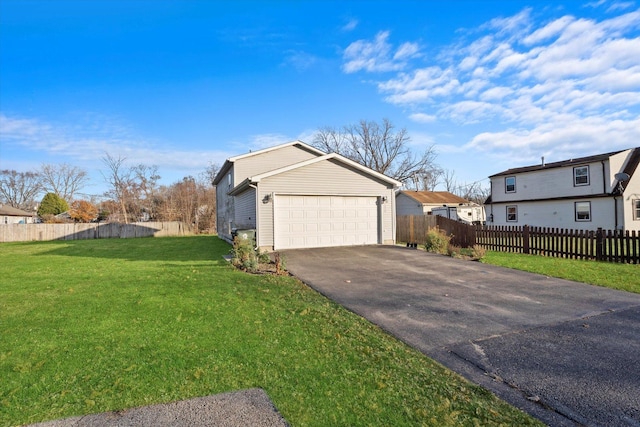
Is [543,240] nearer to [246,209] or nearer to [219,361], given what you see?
[246,209]

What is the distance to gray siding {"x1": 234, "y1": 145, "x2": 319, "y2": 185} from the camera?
1859 cm

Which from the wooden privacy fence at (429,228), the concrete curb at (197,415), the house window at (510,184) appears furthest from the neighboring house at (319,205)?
the house window at (510,184)

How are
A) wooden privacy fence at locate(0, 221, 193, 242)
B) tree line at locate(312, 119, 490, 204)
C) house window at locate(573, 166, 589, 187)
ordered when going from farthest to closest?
tree line at locate(312, 119, 490, 204)
wooden privacy fence at locate(0, 221, 193, 242)
house window at locate(573, 166, 589, 187)

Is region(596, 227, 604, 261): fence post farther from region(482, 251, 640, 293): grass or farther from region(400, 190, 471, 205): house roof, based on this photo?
region(400, 190, 471, 205): house roof

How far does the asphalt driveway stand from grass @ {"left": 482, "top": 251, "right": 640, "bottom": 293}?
72cm

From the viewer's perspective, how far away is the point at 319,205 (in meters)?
13.7

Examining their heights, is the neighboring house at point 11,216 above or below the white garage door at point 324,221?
above

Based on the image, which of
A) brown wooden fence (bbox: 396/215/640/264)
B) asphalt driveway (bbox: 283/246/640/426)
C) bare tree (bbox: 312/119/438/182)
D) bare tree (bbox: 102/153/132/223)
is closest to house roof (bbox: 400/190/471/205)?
bare tree (bbox: 312/119/438/182)

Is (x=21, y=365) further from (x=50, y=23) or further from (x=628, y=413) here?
(x=50, y=23)

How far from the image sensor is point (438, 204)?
32188 mm

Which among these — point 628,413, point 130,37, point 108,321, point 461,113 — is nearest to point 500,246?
point 461,113

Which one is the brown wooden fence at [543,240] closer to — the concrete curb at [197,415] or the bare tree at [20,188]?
the concrete curb at [197,415]

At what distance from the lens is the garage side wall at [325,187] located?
12625mm

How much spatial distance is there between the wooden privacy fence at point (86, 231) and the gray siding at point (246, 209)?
15447 mm
